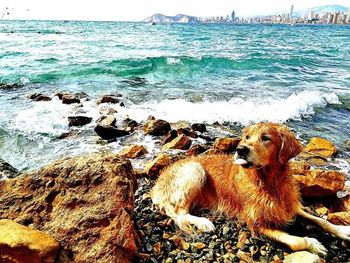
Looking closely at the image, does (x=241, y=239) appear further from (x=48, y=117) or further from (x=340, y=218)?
(x=48, y=117)

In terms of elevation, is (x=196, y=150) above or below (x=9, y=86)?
above

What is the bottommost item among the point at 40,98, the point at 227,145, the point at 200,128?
the point at 40,98

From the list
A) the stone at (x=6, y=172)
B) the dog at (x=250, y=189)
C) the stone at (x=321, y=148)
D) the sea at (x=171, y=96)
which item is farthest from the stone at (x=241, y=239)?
the stone at (x=321, y=148)

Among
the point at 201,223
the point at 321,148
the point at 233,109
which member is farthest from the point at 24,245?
the point at 233,109

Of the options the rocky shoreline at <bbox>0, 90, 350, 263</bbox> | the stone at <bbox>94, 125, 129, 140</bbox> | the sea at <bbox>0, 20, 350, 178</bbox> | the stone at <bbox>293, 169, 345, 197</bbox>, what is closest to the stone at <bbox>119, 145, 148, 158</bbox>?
the sea at <bbox>0, 20, 350, 178</bbox>

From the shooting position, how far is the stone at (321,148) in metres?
8.36

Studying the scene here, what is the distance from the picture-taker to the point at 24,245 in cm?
326

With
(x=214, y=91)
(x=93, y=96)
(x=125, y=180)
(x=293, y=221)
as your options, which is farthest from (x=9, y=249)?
(x=214, y=91)

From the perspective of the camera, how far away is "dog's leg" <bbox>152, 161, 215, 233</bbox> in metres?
4.80

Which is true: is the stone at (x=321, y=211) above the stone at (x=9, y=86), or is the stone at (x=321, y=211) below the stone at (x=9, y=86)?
above

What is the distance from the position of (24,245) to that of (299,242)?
297 centimetres

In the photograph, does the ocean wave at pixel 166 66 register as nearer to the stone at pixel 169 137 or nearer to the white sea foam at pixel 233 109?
the white sea foam at pixel 233 109

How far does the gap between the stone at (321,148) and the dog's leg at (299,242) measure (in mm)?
4545

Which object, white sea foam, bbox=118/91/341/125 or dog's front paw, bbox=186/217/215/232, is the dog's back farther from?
white sea foam, bbox=118/91/341/125
